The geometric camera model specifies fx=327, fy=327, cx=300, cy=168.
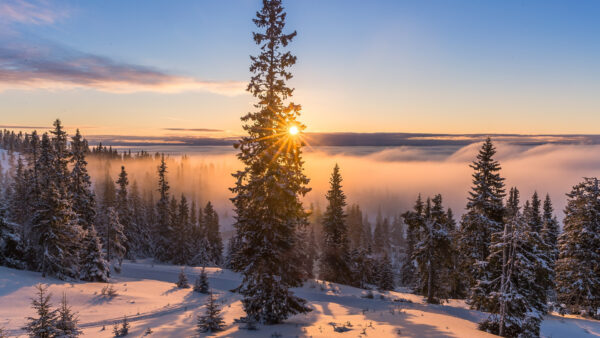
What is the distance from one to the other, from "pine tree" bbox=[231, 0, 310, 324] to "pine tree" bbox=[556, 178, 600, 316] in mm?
27176

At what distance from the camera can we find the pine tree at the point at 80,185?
118 ft

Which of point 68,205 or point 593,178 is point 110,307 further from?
point 593,178

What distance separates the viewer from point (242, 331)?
45.8 ft

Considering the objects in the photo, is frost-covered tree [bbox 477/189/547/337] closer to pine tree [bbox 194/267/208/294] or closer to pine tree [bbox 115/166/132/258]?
pine tree [bbox 194/267/208/294]

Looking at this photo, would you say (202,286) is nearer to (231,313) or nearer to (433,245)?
(231,313)

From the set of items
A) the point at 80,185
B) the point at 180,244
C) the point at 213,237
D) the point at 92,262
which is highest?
the point at 80,185

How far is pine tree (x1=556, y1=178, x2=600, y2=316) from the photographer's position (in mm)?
28266

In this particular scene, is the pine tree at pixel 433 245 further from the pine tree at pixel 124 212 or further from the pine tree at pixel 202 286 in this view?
the pine tree at pixel 124 212

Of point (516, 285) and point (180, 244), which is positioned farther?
point (180, 244)

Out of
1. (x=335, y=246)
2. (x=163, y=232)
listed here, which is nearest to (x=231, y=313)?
(x=335, y=246)

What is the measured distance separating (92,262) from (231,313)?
19.0 metres

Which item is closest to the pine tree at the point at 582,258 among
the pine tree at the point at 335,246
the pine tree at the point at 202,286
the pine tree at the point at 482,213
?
the pine tree at the point at 482,213

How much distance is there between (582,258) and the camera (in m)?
29.0

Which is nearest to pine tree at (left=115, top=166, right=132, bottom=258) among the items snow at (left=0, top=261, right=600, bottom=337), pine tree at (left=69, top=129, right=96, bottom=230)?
pine tree at (left=69, top=129, right=96, bottom=230)
